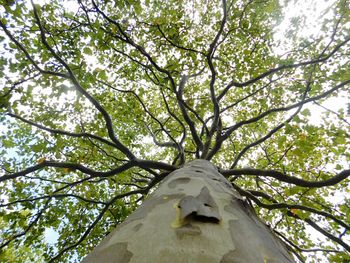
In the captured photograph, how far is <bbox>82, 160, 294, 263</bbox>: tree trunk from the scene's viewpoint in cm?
89

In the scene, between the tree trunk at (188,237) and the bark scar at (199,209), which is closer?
the tree trunk at (188,237)

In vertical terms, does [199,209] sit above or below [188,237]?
above

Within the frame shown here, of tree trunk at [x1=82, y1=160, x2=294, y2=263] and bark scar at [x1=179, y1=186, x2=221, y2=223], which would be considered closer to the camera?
tree trunk at [x1=82, y1=160, x2=294, y2=263]

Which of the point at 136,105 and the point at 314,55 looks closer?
the point at 314,55

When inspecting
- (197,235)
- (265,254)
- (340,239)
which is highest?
(340,239)

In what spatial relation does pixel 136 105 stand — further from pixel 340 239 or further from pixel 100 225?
pixel 340 239

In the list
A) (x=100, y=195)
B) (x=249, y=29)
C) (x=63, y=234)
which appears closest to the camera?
(x=249, y=29)

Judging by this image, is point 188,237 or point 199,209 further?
point 199,209

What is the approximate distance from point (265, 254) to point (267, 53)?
21.1 feet

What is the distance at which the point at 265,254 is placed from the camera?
1.03m

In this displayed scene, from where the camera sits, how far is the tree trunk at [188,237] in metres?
0.89

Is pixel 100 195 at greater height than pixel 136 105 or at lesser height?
lesser

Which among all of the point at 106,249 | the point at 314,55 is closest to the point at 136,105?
the point at 314,55

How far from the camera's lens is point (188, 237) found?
38.8 inches
